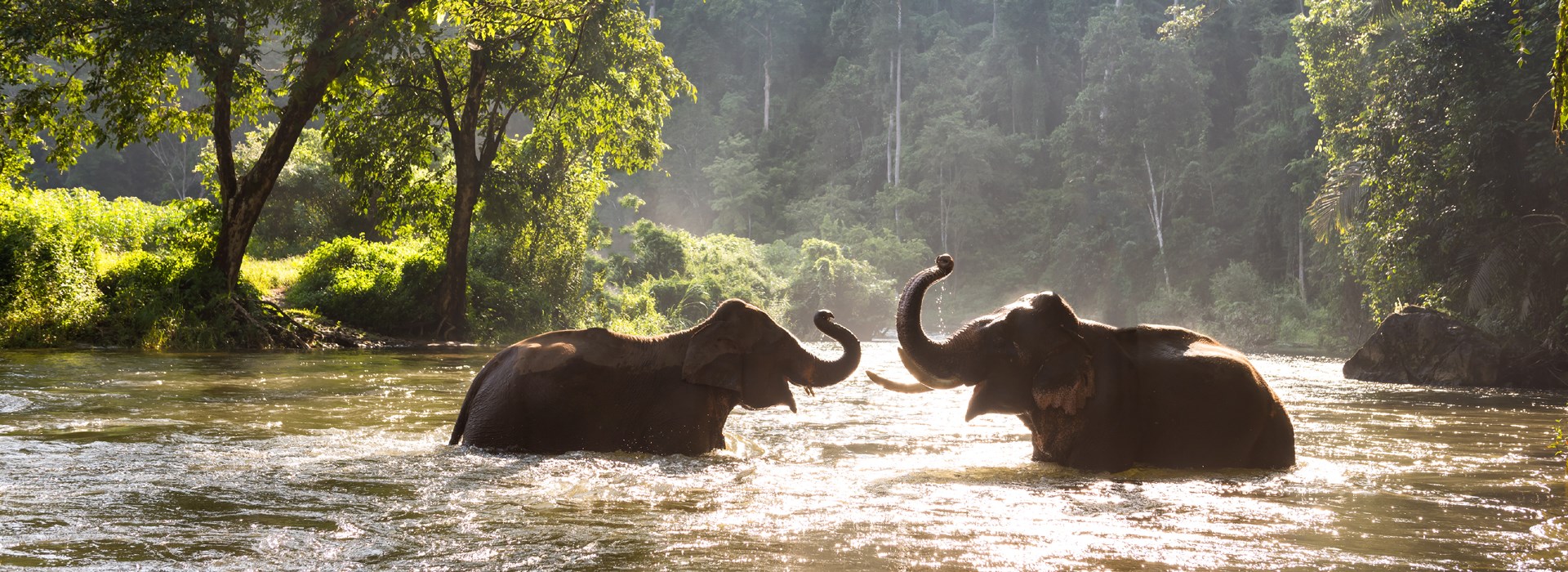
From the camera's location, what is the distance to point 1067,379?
21.7 feet

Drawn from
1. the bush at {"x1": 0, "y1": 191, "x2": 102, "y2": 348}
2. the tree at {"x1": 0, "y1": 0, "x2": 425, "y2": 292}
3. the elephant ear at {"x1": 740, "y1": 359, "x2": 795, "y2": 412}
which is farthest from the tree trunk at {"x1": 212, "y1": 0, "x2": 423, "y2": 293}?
the elephant ear at {"x1": 740, "y1": 359, "x2": 795, "y2": 412}

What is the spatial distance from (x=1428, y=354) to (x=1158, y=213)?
3954 cm

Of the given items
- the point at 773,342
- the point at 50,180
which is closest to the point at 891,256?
the point at 50,180

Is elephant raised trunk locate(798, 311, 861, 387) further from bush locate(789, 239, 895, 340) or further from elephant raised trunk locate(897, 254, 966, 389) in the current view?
bush locate(789, 239, 895, 340)

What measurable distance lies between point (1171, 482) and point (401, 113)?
2033cm

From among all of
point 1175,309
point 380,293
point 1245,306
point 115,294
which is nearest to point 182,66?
point 115,294

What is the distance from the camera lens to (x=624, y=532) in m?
4.81

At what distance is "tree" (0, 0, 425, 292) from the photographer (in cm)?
1644

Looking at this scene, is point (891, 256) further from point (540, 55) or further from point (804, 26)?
point (540, 55)

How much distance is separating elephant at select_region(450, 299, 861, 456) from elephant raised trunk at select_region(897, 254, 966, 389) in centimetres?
95

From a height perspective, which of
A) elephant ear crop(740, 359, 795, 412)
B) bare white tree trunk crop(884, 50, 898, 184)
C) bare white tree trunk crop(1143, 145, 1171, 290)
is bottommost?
elephant ear crop(740, 359, 795, 412)

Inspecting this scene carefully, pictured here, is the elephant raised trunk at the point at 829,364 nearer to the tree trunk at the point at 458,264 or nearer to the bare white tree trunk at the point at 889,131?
the tree trunk at the point at 458,264

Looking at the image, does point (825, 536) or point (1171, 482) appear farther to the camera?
point (1171, 482)

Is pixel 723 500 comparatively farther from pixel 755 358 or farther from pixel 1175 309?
pixel 1175 309
